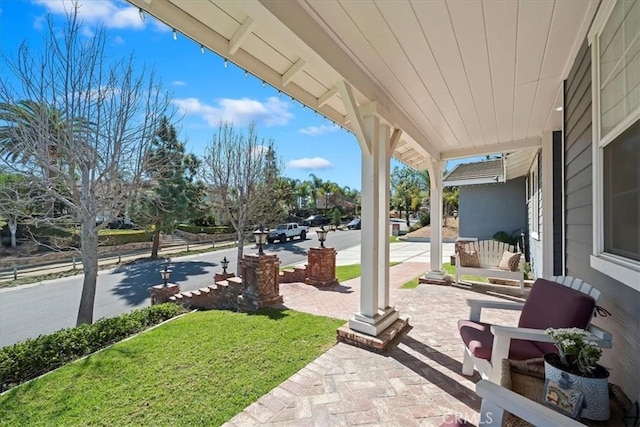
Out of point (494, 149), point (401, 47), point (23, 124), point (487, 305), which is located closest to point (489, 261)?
point (494, 149)

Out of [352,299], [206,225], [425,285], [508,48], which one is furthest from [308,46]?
[206,225]

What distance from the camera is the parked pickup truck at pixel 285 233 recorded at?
18931 mm

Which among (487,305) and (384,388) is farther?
(487,305)

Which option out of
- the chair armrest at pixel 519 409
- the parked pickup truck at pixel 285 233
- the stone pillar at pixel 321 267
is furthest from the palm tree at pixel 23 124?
the parked pickup truck at pixel 285 233

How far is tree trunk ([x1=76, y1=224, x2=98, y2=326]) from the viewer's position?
5.73 m

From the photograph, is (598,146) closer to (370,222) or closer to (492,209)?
(370,222)

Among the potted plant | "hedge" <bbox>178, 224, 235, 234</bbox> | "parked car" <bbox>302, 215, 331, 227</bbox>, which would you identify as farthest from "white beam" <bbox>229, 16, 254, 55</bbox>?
"parked car" <bbox>302, 215, 331, 227</bbox>

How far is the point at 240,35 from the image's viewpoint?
2123mm

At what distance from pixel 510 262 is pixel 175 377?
5350 mm

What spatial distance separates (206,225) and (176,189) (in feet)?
28.8

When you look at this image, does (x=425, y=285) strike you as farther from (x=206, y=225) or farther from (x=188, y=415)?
(x=206, y=225)

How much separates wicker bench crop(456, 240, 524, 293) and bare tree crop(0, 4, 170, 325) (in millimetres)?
6869

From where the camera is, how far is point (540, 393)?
1.52 m

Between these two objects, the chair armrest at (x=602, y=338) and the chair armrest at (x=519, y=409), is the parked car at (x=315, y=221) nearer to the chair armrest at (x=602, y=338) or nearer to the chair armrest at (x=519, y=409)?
the chair armrest at (x=602, y=338)
